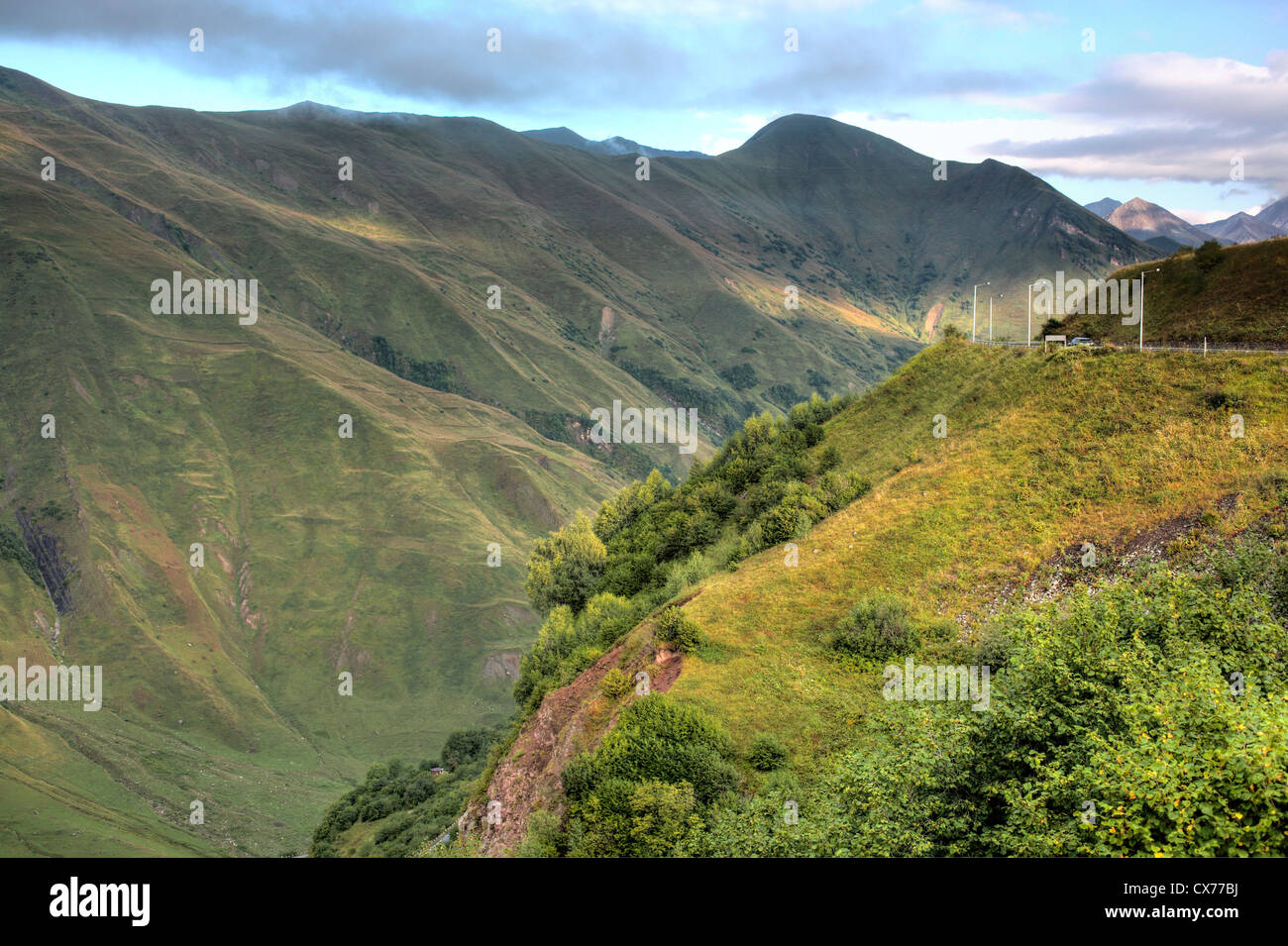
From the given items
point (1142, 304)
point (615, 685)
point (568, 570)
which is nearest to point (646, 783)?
point (615, 685)

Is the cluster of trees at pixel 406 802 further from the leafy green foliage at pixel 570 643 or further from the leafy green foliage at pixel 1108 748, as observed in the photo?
the leafy green foliage at pixel 1108 748

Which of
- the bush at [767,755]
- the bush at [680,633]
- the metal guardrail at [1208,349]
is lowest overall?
the bush at [767,755]

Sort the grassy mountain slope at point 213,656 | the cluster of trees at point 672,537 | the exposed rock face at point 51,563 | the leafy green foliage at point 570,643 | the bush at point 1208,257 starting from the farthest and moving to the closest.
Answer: the exposed rock face at point 51,563
the grassy mountain slope at point 213,656
the bush at point 1208,257
the cluster of trees at point 672,537
the leafy green foliage at point 570,643

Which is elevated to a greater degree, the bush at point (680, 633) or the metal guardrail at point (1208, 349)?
the metal guardrail at point (1208, 349)

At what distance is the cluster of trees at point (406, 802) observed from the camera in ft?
274

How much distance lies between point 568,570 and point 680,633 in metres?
41.7

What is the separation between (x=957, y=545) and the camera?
45.8 metres

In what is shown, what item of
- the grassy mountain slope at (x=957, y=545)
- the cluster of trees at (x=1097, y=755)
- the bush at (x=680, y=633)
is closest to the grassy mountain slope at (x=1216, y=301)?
the grassy mountain slope at (x=957, y=545)

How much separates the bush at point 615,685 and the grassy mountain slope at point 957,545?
52 cm

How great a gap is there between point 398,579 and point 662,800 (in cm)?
17315

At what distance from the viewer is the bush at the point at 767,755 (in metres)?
33.4

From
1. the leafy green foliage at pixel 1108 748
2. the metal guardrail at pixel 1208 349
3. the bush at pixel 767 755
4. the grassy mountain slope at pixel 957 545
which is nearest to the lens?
the leafy green foliage at pixel 1108 748

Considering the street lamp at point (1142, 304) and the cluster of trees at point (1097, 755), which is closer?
the cluster of trees at point (1097, 755)
